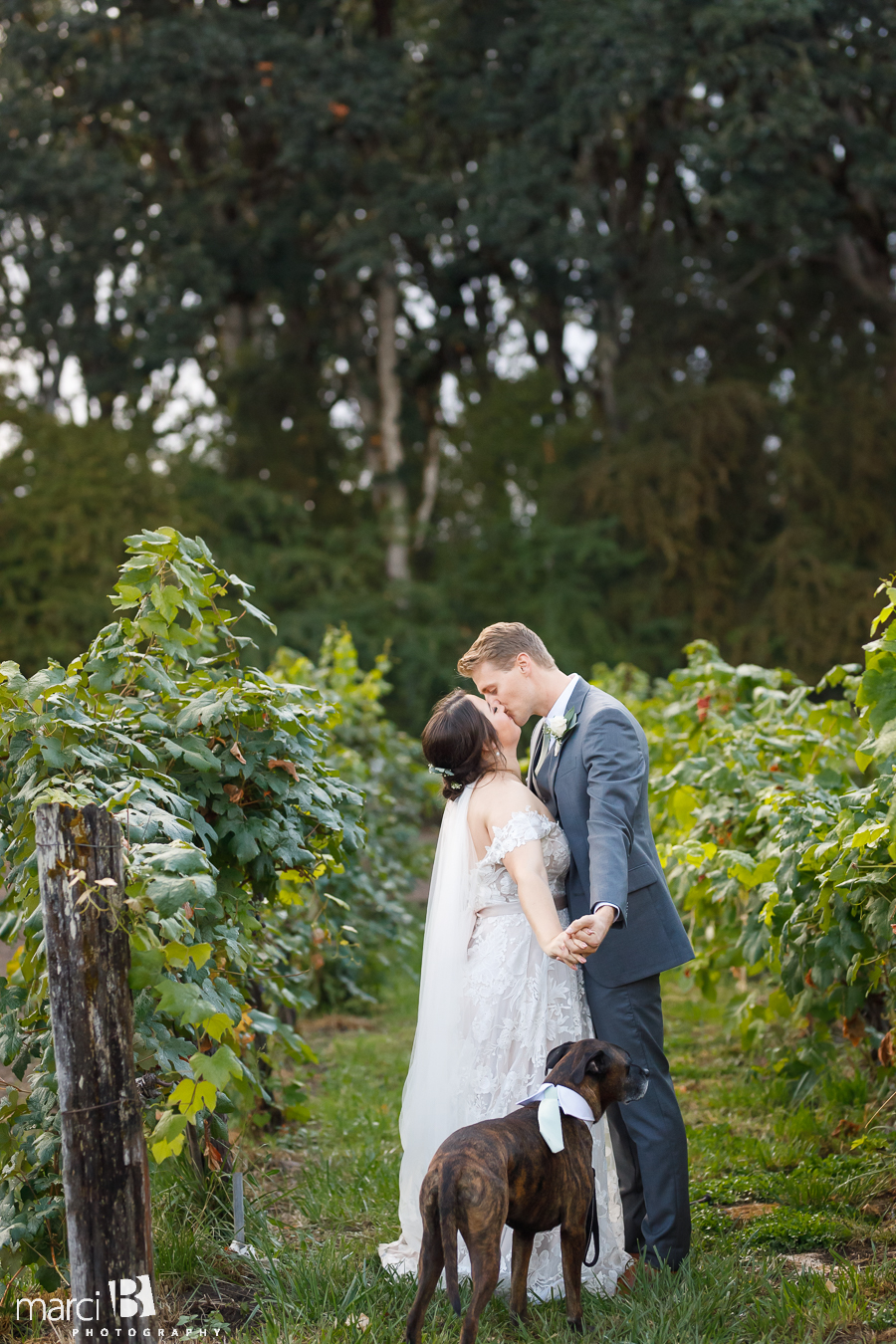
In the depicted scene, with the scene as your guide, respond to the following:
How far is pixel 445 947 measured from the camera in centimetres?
362

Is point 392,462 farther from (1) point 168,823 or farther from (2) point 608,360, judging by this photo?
(1) point 168,823

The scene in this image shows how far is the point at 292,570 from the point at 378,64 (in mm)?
8811

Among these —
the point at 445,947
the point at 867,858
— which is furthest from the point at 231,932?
the point at 867,858

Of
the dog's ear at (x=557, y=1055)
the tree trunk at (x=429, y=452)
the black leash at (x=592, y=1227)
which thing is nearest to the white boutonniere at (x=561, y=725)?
the dog's ear at (x=557, y=1055)

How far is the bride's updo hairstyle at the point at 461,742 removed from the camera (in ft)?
11.8

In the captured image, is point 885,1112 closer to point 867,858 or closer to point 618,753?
point 867,858

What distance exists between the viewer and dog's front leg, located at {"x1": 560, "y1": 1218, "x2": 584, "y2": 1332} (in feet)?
9.75

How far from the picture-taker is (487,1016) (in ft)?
11.6

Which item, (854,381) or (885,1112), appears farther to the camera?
(854,381)

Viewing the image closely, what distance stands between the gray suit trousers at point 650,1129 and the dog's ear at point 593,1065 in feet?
1.44

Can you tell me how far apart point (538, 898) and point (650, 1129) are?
2.70 ft

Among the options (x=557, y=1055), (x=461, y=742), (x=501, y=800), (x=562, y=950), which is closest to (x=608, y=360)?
(x=461, y=742)

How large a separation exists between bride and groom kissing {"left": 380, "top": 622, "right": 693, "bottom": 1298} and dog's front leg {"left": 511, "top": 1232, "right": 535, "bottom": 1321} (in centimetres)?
30

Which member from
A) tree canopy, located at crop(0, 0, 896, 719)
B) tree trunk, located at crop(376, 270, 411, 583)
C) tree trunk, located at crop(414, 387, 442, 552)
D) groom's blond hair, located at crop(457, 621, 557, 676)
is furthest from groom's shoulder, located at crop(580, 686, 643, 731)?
tree trunk, located at crop(414, 387, 442, 552)
